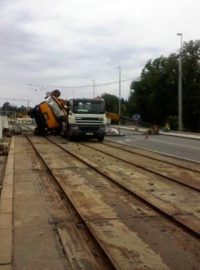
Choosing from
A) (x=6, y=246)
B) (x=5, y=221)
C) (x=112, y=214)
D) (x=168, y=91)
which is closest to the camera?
(x=6, y=246)

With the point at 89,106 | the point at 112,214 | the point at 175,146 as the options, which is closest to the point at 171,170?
the point at 112,214

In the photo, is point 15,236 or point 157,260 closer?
point 157,260

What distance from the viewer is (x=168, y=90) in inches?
3233

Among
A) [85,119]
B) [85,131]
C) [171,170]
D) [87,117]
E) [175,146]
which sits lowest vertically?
[175,146]

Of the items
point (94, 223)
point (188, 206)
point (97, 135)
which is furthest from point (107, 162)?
point (97, 135)

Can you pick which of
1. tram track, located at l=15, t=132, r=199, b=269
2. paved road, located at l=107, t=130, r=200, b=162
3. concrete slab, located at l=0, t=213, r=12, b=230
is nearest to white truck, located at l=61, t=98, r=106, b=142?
paved road, located at l=107, t=130, r=200, b=162

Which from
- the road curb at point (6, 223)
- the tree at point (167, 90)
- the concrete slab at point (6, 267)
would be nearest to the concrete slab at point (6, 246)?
the road curb at point (6, 223)

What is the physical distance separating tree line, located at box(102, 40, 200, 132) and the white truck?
36.8 meters

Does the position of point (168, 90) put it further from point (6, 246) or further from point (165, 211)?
point (6, 246)

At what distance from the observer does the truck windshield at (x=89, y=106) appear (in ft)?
114

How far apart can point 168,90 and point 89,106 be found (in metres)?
48.5

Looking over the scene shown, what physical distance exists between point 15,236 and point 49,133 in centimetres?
3825

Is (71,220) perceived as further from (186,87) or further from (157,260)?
(186,87)

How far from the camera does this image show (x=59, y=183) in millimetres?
13969
